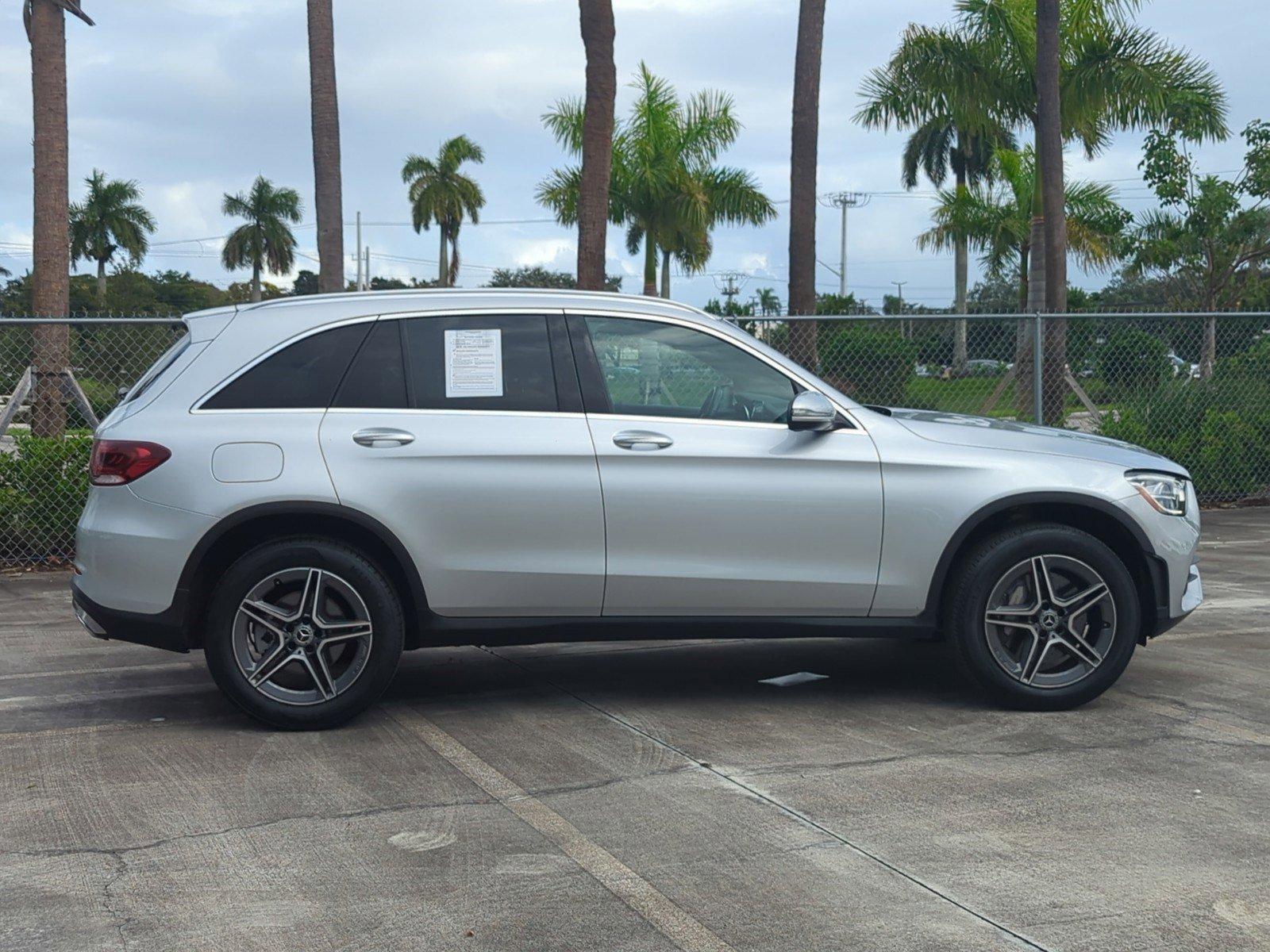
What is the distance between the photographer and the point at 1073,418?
13219mm

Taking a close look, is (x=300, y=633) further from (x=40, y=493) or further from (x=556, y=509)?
(x=40, y=493)

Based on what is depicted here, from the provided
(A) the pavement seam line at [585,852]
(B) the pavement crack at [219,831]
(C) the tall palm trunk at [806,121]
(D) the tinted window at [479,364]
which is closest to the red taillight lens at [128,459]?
(D) the tinted window at [479,364]

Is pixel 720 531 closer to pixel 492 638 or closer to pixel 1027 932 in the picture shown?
pixel 492 638

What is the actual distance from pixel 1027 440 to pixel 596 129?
9.00 metres

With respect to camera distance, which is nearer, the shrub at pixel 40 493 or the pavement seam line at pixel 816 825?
the pavement seam line at pixel 816 825

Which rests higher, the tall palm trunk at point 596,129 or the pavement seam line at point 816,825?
the tall palm trunk at point 596,129

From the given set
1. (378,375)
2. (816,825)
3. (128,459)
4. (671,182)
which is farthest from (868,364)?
(671,182)

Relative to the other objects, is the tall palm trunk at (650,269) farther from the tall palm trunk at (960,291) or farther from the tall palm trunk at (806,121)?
the tall palm trunk at (806,121)

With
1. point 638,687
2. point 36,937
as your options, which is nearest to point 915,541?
point 638,687

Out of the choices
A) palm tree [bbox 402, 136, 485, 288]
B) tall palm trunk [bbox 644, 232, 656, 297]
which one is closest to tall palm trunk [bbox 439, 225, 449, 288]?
Answer: palm tree [bbox 402, 136, 485, 288]

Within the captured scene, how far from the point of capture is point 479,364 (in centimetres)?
583

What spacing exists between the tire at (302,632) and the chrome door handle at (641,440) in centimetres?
112

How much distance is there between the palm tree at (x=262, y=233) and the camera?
77125mm

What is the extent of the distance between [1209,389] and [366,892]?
1151 centimetres
